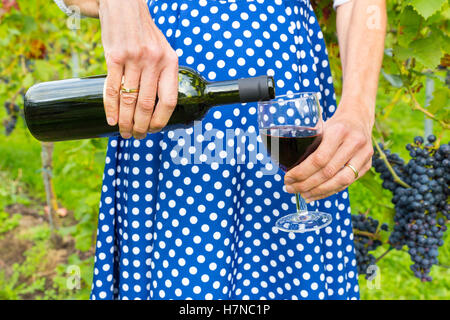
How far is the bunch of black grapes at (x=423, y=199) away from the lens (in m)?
1.52

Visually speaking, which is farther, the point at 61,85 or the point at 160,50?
the point at 61,85

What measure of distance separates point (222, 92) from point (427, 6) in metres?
0.74

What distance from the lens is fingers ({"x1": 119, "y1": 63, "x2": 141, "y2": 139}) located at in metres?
0.74

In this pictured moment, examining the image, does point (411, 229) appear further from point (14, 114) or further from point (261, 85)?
point (14, 114)

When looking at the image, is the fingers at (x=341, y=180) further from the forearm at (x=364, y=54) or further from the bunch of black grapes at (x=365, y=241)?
the bunch of black grapes at (x=365, y=241)

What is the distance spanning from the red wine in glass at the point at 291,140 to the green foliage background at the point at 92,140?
62 cm

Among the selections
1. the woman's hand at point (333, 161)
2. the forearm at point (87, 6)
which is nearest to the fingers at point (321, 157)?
the woman's hand at point (333, 161)

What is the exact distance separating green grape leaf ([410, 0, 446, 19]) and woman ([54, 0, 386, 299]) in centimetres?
31

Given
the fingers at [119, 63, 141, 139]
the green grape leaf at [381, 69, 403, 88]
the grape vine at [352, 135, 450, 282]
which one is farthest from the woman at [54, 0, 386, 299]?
the green grape leaf at [381, 69, 403, 88]

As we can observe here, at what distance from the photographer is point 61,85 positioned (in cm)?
89

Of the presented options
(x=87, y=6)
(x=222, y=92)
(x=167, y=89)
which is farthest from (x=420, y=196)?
(x=87, y=6)

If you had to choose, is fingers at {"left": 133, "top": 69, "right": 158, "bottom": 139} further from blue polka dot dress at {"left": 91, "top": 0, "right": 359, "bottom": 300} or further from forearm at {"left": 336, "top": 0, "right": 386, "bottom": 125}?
forearm at {"left": 336, "top": 0, "right": 386, "bottom": 125}

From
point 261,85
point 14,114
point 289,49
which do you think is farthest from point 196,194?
point 14,114
